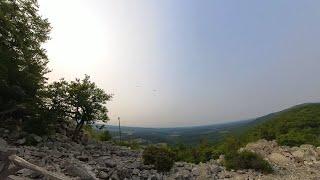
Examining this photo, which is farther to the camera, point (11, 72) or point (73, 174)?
point (11, 72)

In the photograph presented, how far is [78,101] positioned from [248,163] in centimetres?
1432

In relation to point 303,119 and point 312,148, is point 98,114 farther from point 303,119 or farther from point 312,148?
point 303,119

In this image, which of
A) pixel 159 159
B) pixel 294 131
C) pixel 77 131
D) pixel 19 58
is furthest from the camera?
pixel 294 131

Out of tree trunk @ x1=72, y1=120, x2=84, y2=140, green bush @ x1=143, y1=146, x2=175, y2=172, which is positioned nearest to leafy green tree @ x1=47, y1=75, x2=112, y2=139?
tree trunk @ x1=72, y1=120, x2=84, y2=140

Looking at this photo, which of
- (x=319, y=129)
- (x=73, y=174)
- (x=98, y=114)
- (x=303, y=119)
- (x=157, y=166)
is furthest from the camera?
(x=303, y=119)

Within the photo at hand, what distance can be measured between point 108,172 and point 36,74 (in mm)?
14062

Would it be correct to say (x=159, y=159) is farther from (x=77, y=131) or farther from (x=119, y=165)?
(x=77, y=131)

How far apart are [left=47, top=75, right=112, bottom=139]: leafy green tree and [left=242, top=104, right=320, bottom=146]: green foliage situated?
16060 mm

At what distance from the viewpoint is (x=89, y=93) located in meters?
34.0

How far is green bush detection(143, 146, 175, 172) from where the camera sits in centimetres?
2436

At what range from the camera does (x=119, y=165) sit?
77.8 feet

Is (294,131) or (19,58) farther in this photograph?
(294,131)

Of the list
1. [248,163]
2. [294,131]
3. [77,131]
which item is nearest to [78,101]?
[77,131]

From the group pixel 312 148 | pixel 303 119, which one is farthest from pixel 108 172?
pixel 303 119
